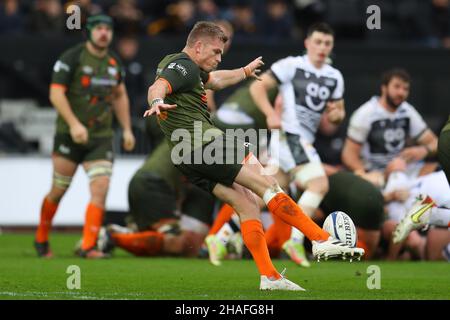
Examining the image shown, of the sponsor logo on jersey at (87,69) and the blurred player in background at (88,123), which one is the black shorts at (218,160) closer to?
the blurred player in background at (88,123)

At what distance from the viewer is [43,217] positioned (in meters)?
12.6

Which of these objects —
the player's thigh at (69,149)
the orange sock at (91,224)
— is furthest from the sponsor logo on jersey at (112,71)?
the orange sock at (91,224)

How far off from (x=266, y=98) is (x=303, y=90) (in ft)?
1.39

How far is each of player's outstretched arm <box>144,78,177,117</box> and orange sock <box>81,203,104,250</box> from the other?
13.1 ft

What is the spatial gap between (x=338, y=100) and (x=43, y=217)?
349 cm

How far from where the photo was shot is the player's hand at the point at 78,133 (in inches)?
477

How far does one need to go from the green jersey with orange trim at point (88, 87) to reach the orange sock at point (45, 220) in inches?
31.7

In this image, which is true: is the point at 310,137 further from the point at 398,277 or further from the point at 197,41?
the point at 197,41

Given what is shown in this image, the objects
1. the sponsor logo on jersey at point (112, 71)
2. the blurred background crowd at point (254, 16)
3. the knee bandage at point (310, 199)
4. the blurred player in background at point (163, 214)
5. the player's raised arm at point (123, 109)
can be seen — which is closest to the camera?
the knee bandage at point (310, 199)

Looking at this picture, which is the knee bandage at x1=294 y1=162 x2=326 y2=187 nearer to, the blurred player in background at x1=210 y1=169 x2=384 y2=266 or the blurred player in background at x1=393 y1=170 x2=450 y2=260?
the blurred player in background at x1=210 y1=169 x2=384 y2=266

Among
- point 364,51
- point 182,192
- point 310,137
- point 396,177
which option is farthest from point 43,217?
point 364,51

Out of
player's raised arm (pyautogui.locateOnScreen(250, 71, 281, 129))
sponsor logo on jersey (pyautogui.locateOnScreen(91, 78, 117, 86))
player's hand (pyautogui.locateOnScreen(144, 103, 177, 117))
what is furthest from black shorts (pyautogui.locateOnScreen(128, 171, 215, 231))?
player's hand (pyautogui.locateOnScreen(144, 103, 177, 117))

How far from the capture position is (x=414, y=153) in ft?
44.5

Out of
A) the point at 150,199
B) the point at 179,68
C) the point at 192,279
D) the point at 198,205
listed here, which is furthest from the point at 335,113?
the point at 179,68
